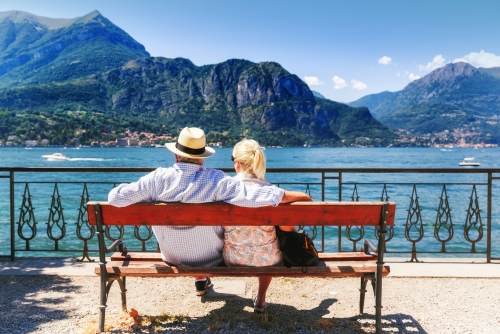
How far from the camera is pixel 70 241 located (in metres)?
14.1

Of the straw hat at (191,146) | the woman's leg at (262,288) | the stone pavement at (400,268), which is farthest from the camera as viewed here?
the stone pavement at (400,268)

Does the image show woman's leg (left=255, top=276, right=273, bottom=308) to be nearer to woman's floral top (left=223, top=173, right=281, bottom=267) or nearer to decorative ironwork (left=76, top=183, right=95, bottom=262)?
woman's floral top (left=223, top=173, right=281, bottom=267)

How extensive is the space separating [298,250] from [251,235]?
1.20 ft

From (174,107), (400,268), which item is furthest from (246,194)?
(174,107)

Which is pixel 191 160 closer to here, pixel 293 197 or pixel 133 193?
pixel 133 193

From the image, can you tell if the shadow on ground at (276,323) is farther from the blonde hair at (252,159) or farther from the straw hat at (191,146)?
the straw hat at (191,146)

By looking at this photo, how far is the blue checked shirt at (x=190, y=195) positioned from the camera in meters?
2.92

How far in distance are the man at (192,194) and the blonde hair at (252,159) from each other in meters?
0.20

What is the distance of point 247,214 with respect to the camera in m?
2.92

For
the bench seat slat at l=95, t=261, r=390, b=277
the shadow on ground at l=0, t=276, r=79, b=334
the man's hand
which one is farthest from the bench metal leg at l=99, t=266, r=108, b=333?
the man's hand

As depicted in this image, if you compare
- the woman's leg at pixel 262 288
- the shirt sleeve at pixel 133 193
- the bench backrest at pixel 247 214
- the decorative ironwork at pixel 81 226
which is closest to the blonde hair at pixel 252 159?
the bench backrest at pixel 247 214

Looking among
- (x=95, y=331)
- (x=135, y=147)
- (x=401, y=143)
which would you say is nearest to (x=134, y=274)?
(x=95, y=331)

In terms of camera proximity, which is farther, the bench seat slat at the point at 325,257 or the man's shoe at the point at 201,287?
the man's shoe at the point at 201,287

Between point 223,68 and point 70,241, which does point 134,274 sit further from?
point 223,68
